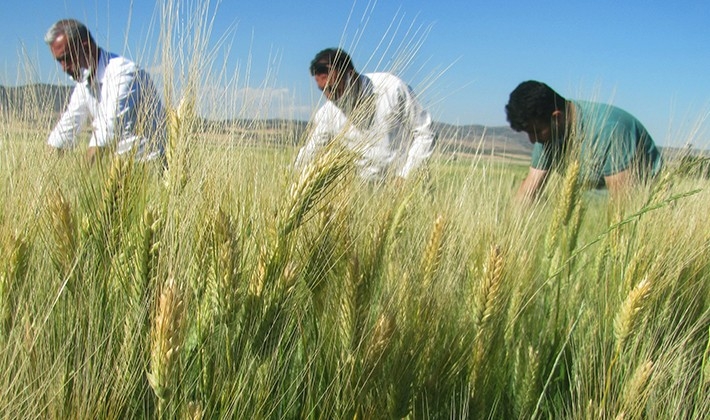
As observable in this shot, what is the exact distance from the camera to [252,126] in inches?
67.5

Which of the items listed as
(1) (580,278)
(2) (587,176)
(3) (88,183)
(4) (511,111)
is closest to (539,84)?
(4) (511,111)

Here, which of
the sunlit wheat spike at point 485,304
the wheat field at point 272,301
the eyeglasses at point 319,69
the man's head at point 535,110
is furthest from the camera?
the man's head at point 535,110

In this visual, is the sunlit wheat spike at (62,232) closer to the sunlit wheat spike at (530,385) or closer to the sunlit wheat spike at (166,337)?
the sunlit wheat spike at (166,337)

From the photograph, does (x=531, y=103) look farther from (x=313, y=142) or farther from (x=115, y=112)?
(x=115, y=112)

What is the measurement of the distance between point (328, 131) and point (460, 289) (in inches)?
22.6

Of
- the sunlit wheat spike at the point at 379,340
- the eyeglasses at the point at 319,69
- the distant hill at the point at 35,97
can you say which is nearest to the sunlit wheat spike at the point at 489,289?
the sunlit wheat spike at the point at 379,340

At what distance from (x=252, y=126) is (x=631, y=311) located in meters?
1.04

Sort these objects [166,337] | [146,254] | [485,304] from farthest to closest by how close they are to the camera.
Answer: [485,304], [146,254], [166,337]

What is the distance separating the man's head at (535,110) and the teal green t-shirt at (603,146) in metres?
0.10

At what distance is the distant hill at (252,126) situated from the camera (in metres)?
1.56

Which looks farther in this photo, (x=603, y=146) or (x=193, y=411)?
(x=603, y=146)

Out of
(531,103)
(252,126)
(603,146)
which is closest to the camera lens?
(252,126)

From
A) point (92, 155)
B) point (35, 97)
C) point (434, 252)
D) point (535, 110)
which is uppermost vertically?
point (535, 110)

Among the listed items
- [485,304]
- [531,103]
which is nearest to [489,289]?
[485,304]
